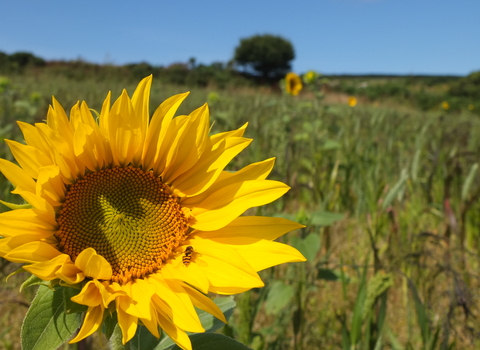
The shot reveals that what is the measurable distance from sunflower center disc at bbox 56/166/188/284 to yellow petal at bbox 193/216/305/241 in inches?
4.6

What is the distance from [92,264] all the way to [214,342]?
0.31m

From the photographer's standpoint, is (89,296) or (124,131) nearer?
(89,296)

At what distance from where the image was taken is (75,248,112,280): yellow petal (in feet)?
2.51

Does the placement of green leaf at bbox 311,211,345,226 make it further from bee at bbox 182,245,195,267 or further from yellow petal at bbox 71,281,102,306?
yellow petal at bbox 71,281,102,306

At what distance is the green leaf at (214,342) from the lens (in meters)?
0.87

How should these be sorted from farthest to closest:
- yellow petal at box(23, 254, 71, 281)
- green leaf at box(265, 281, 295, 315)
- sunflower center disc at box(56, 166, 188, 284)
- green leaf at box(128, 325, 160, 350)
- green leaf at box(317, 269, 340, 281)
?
green leaf at box(317, 269, 340, 281)
green leaf at box(265, 281, 295, 315)
green leaf at box(128, 325, 160, 350)
sunflower center disc at box(56, 166, 188, 284)
yellow petal at box(23, 254, 71, 281)

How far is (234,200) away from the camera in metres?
0.93

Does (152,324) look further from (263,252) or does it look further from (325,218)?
(325,218)

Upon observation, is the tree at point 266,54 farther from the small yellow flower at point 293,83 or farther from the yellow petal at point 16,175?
the yellow petal at point 16,175

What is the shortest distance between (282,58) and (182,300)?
30.9 meters

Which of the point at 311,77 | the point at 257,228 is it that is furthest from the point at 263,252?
Answer: the point at 311,77

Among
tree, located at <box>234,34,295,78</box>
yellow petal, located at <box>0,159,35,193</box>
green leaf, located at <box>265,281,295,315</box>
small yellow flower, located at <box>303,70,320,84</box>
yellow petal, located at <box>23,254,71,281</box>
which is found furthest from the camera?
tree, located at <box>234,34,295,78</box>

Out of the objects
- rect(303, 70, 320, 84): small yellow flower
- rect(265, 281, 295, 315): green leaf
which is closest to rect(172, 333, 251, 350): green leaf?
rect(265, 281, 295, 315): green leaf

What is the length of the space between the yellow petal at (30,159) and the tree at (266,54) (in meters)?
29.5
